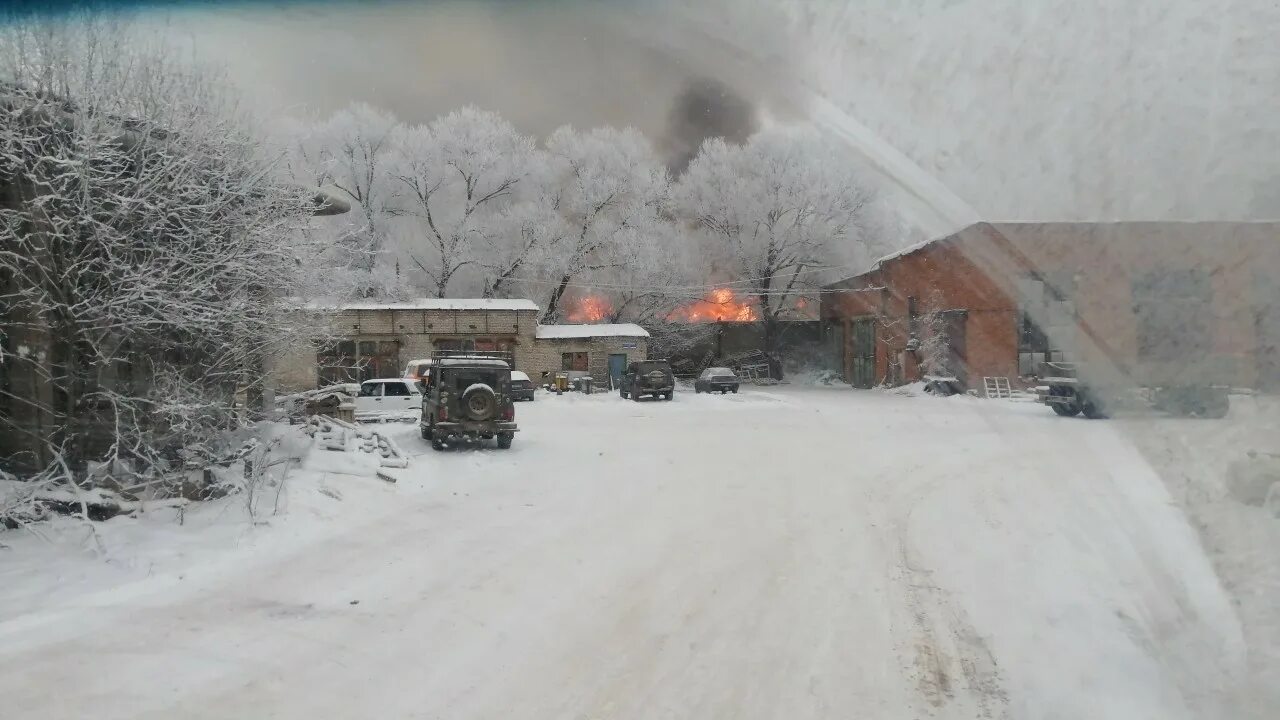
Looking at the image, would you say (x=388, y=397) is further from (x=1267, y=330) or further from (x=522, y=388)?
(x=1267, y=330)

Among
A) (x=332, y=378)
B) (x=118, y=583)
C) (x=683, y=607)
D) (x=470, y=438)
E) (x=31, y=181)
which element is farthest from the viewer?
(x=332, y=378)

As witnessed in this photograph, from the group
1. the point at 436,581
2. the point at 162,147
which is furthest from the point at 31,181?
the point at 436,581

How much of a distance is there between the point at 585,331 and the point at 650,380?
9034 mm

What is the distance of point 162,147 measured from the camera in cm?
695

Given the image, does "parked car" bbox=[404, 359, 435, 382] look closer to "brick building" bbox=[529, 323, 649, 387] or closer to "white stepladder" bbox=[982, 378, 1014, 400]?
"brick building" bbox=[529, 323, 649, 387]

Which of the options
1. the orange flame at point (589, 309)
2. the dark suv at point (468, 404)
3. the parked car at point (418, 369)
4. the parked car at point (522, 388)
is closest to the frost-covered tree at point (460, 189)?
the orange flame at point (589, 309)

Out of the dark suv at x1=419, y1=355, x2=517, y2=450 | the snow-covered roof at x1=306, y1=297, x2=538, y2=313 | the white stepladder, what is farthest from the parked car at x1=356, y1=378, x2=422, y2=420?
the snow-covered roof at x1=306, y1=297, x2=538, y2=313

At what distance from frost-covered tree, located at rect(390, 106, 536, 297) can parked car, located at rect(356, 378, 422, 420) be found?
1623 cm

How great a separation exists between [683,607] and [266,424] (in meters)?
6.65

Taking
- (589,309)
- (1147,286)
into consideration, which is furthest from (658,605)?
(589,309)

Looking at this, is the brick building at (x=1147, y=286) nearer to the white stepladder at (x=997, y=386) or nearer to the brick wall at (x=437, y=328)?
the white stepladder at (x=997, y=386)

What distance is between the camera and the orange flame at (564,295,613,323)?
42.1 metres

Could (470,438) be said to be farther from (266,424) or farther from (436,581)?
(436,581)

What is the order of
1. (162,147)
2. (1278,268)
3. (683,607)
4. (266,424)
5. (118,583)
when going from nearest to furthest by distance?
(1278,268) → (683,607) → (118,583) → (162,147) → (266,424)
